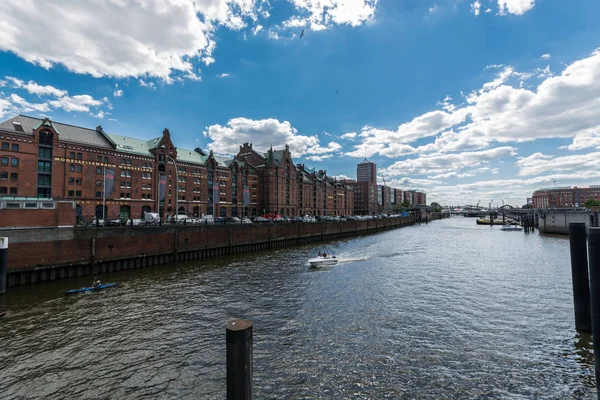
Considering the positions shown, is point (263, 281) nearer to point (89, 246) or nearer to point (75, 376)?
point (75, 376)

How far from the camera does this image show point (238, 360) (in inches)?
219

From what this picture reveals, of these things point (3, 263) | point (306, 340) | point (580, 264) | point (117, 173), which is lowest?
point (306, 340)

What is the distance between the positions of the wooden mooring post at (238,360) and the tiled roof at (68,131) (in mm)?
70187

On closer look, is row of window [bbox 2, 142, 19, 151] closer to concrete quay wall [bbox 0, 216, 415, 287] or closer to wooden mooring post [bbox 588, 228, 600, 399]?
concrete quay wall [bbox 0, 216, 415, 287]

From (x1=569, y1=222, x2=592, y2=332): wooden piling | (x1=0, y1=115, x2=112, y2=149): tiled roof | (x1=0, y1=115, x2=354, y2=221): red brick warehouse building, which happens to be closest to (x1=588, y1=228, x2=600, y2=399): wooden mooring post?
(x1=569, y1=222, x2=592, y2=332): wooden piling

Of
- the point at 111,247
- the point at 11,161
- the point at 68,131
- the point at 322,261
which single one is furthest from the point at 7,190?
the point at 322,261

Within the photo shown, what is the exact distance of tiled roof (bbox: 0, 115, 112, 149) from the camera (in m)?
52.4

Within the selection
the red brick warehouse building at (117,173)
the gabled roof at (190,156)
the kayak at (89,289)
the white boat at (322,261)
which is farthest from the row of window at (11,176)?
the white boat at (322,261)

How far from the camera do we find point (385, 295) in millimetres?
22344

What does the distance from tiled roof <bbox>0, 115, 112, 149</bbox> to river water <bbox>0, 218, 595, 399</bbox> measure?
1818 inches

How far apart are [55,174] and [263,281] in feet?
181

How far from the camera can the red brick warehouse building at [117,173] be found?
170 feet

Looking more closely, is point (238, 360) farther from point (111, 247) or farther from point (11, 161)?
point (11, 161)

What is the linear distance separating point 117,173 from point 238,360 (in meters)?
72.2
